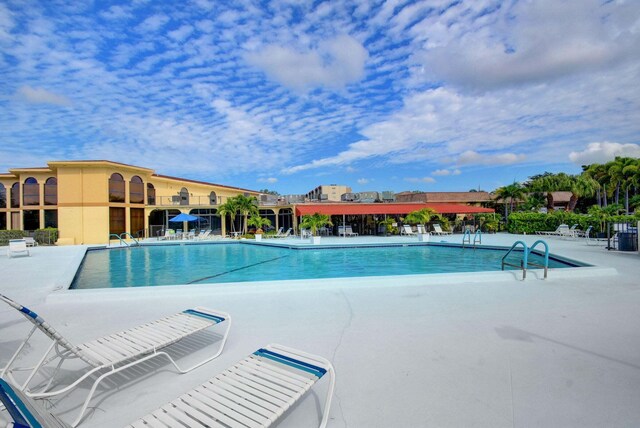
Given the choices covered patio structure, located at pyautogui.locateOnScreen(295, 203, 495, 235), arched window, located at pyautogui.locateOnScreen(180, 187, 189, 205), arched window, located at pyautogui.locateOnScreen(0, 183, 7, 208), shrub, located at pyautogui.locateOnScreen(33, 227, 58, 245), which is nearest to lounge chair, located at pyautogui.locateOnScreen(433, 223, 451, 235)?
covered patio structure, located at pyautogui.locateOnScreen(295, 203, 495, 235)

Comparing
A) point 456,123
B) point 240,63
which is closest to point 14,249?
point 240,63

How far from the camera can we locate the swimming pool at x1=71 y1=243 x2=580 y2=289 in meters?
12.8

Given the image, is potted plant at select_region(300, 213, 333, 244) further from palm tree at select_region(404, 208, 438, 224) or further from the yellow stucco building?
the yellow stucco building

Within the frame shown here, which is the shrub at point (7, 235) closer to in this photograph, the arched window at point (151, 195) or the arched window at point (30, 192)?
the arched window at point (30, 192)

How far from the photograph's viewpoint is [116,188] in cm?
2978

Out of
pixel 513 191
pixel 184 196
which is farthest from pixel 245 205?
pixel 513 191

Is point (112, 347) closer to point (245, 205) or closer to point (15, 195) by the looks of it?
point (245, 205)

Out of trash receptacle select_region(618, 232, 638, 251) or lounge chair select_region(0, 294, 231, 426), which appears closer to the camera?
lounge chair select_region(0, 294, 231, 426)

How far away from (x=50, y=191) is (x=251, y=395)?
36.5 metres

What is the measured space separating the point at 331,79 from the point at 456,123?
1395cm

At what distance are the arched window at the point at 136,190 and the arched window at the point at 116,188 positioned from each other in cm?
82

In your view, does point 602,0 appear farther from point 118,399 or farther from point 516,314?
point 118,399

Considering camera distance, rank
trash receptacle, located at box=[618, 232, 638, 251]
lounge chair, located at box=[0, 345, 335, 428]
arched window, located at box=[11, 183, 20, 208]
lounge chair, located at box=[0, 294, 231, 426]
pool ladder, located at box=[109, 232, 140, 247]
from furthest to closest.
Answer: arched window, located at box=[11, 183, 20, 208]
pool ladder, located at box=[109, 232, 140, 247]
trash receptacle, located at box=[618, 232, 638, 251]
lounge chair, located at box=[0, 294, 231, 426]
lounge chair, located at box=[0, 345, 335, 428]

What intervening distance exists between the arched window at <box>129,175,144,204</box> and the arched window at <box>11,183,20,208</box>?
34.5ft
